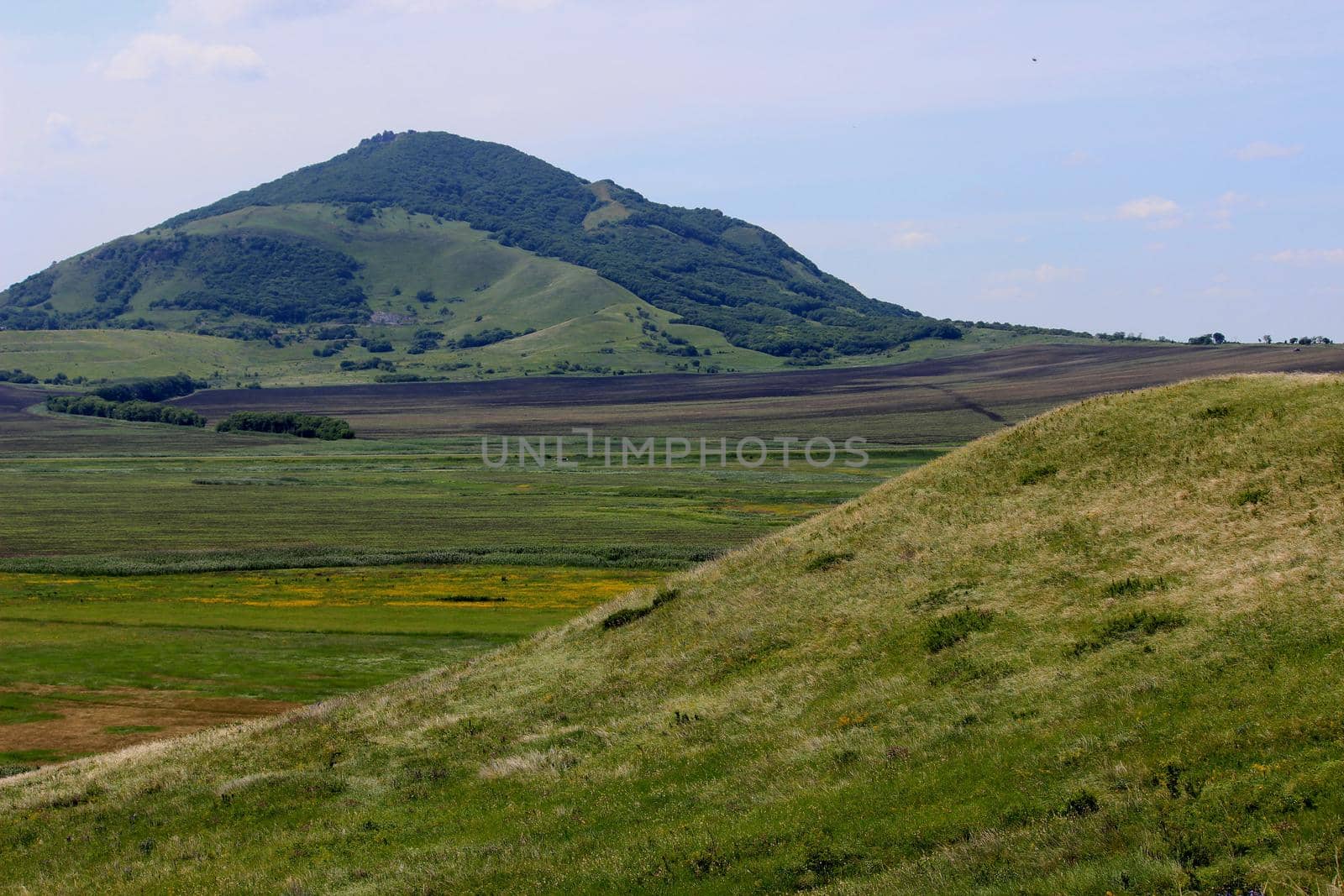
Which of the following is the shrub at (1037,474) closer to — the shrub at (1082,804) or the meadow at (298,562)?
the shrub at (1082,804)

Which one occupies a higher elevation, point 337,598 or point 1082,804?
point 1082,804

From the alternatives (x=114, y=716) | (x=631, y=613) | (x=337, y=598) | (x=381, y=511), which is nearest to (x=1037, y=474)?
(x=631, y=613)

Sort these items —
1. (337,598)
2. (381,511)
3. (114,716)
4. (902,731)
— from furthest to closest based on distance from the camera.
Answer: (381,511) < (337,598) < (114,716) < (902,731)

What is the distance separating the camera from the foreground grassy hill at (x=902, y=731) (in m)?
17.4

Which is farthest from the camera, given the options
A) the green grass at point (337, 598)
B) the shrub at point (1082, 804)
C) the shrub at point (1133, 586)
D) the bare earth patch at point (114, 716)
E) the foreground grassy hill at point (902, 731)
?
the green grass at point (337, 598)

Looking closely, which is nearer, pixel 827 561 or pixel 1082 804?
pixel 1082 804

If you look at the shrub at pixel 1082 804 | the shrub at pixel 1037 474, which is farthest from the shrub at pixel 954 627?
the shrub at pixel 1037 474

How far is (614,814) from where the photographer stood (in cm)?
2256

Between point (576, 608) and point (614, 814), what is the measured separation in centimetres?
4970

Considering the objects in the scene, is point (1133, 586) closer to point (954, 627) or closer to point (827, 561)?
point (954, 627)

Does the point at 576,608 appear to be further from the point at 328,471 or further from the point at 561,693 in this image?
the point at 328,471

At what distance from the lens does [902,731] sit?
23.7 m

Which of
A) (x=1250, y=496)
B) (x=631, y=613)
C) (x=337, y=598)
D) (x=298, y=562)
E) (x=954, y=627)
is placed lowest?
(x=337, y=598)

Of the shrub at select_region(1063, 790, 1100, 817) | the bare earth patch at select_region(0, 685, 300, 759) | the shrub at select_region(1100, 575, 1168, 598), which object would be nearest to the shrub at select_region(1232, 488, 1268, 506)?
the shrub at select_region(1100, 575, 1168, 598)
